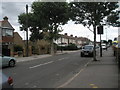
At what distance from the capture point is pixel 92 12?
1998 centimetres

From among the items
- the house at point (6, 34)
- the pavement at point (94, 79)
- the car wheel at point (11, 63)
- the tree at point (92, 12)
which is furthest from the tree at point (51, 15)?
the pavement at point (94, 79)

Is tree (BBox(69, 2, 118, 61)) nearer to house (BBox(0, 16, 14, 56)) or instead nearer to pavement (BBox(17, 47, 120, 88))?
pavement (BBox(17, 47, 120, 88))

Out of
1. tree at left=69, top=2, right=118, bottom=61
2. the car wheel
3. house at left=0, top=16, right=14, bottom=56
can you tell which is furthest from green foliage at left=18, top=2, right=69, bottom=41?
the car wheel

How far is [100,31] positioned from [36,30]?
167 ft

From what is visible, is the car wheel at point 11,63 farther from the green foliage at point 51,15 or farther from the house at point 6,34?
the green foliage at point 51,15

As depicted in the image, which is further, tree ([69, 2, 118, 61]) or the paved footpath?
tree ([69, 2, 118, 61])

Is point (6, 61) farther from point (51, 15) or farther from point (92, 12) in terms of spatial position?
point (51, 15)

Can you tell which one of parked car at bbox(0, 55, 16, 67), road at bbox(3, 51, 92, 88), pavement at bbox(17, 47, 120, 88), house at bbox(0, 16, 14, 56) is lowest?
road at bbox(3, 51, 92, 88)

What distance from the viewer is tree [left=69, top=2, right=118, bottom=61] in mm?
19344

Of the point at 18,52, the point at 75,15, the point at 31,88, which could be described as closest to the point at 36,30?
the point at 18,52

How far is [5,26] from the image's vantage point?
4159cm

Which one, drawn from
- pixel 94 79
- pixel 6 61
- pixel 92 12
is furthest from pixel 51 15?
pixel 94 79

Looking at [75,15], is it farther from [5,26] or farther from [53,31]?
[5,26]

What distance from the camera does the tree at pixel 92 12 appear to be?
1934cm
